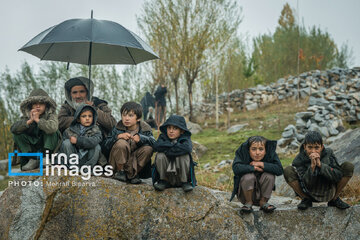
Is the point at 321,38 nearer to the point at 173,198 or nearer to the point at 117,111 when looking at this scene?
the point at 117,111


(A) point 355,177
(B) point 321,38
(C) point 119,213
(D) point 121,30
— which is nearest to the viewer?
(C) point 119,213

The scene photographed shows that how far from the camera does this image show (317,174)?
11.2 ft

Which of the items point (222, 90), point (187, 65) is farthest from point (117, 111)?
point (222, 90)

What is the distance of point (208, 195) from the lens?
11.8ft

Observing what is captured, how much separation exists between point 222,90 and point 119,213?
61.1 feet

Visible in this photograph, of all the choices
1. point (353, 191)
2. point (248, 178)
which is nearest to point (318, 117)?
point (353, 191)

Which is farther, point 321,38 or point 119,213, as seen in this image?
point 321,38

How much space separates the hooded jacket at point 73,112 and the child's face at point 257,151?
5.59 ft

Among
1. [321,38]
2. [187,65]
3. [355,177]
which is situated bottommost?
[355,177]

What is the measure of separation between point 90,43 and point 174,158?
79.3 inches

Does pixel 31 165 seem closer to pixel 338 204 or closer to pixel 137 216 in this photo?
pixel 137 216

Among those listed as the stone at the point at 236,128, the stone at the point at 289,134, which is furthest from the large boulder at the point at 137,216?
the stone at the point at 236,128

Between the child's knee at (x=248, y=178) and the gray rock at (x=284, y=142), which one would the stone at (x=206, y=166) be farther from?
the child's knee at (x=248, y=178)

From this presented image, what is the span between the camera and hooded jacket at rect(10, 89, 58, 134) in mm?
3605
